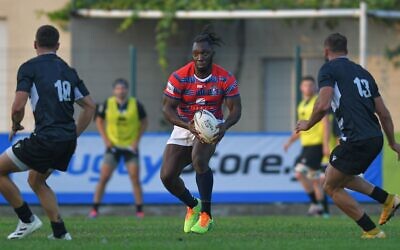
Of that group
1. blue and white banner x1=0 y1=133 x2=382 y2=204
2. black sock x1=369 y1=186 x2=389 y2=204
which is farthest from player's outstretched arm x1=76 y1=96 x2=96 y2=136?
blue and white banner x1=0 y1=133 x2=382 y2=204

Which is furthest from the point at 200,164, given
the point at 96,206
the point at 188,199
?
the point at 96,206

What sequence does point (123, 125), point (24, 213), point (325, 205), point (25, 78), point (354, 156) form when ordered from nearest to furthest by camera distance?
point (25, 78) < point (354, 156) < point (24, 213) < point (325, 205) < point (123, 125)

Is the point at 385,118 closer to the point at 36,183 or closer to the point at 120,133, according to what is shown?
the point at 36,183

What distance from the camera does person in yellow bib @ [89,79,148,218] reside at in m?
18.6

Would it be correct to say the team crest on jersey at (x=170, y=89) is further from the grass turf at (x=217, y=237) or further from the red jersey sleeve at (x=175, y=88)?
the grass turf at (x=217, y=237)

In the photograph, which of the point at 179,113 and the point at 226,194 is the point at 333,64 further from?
the point at 226,194

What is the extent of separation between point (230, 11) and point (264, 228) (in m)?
10.3

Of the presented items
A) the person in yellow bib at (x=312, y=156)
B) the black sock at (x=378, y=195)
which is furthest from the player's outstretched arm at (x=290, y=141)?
the black sock at (x=378, y=195)

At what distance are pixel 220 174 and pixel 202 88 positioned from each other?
779cm

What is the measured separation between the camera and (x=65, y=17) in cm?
2353

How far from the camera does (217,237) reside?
11633mm

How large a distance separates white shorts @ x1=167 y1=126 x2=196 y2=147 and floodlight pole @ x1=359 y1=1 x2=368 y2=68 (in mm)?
9657

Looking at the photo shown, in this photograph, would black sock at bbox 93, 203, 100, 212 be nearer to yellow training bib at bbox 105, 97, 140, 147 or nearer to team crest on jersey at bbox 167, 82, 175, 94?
yellow training bib at bbox 105, 97, 140, 147

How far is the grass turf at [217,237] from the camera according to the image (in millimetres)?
→ 10500
